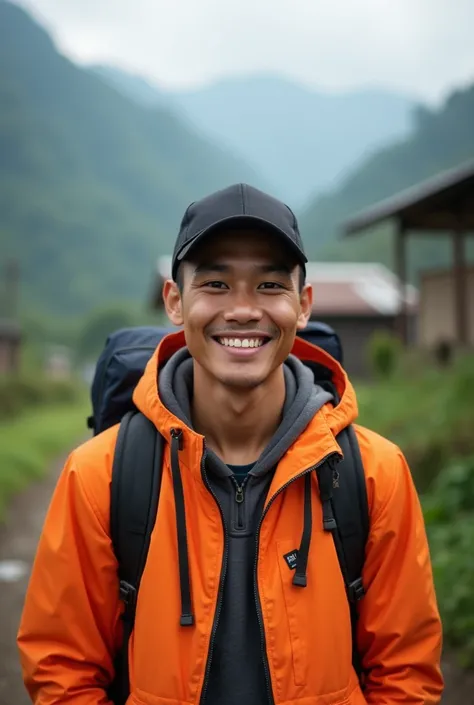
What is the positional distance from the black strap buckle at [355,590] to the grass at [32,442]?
7.42 meters

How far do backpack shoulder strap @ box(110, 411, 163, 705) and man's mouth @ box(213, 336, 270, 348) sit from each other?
0.33 m

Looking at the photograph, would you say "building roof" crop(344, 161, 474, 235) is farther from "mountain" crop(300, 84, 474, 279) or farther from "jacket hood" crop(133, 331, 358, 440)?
"mountain" crop(300, 84, 474, 279)

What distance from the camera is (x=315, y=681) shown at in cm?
198

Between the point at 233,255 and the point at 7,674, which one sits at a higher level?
the point at 233,255

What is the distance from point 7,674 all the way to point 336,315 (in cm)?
2519

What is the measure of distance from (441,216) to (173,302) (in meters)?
14.0

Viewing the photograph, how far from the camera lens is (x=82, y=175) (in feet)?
384

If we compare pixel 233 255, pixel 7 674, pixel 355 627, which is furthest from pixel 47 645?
pixel 7 674

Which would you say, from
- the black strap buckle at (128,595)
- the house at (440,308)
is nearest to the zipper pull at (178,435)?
the black strap buckle at (128,595)

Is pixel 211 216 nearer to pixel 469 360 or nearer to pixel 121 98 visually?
pixel 469 360

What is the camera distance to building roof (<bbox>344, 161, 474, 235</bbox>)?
12.6m

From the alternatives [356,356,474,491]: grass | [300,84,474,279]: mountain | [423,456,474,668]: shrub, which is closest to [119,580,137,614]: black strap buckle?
[423,456,474,668]: shrub

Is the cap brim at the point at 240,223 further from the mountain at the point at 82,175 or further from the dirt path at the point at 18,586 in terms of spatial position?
the mountain at the point at 82,175

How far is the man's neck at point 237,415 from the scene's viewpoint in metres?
2.23
